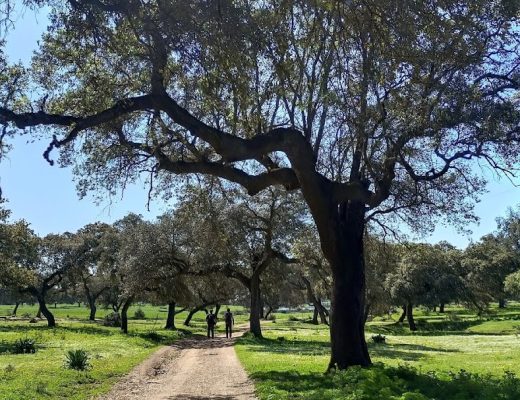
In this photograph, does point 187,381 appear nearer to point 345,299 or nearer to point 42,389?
point 42,389

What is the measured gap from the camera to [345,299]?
47.5 feet

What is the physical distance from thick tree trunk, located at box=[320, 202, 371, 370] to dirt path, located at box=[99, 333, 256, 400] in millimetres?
2696

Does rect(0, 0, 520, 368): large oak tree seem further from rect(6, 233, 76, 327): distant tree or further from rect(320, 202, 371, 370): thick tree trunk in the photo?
rect(6, 233, 76, 327): distant tree

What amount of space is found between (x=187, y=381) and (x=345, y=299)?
4.99 metres

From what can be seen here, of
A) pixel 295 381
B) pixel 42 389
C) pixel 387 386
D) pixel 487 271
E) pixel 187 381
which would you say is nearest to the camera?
pixel 387 386

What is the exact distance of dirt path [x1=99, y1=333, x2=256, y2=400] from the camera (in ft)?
39.6

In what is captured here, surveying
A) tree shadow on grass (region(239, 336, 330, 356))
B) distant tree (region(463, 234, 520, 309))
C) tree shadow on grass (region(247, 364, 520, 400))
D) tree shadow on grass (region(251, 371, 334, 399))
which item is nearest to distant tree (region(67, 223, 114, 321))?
tree shadow on grass (region(239, 336, 330, 356))

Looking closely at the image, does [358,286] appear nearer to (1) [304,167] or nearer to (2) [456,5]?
(1) [304,167]

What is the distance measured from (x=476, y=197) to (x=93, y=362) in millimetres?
14713

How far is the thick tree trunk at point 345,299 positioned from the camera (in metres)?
14.2

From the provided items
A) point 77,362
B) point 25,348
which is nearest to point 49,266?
point 25,348

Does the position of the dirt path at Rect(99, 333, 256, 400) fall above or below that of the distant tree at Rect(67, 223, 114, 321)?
below

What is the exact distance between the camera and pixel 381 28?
9852 millimetres

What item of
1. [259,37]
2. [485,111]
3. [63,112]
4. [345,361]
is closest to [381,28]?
[259,37]
